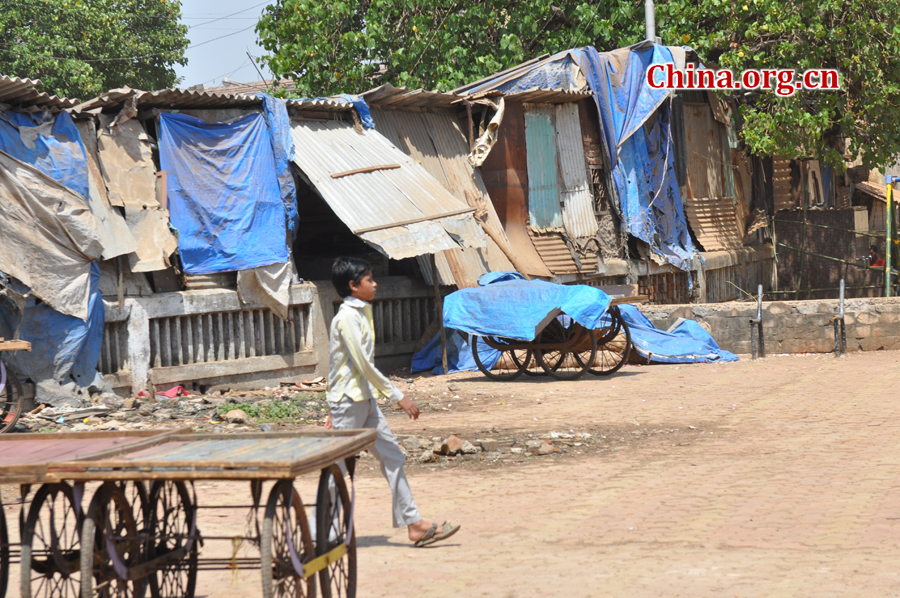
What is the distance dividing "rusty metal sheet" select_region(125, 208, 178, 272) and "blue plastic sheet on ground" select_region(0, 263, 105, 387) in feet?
2.46

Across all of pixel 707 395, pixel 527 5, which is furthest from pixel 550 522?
pixel 527 5

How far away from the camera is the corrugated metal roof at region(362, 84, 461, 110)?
14281 mm

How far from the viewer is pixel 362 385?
550cm

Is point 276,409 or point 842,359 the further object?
point 842,359

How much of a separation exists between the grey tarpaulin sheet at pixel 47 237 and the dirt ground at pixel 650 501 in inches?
156

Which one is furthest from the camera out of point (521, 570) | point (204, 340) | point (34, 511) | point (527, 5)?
point (527, 5)

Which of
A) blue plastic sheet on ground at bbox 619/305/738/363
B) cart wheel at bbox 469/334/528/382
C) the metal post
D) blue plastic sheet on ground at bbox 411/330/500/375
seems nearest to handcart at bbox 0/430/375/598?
cart wheel at bbox 469/334/528/382

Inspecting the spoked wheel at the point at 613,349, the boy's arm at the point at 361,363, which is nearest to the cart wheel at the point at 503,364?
the spoked wheel at the point at 613,349

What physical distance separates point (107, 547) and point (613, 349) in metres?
10.6

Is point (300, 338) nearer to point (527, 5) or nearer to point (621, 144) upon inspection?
point (621, 144)

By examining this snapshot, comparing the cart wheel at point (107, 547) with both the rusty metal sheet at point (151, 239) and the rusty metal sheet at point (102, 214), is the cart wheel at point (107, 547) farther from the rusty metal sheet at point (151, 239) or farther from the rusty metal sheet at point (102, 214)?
the rusty metal sheet at point (151, 239)

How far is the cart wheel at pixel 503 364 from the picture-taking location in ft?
43.3

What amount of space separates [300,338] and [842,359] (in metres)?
7.77

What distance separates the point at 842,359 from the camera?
14195mm
